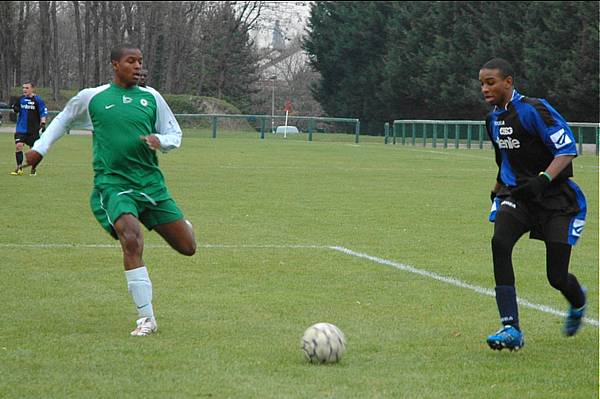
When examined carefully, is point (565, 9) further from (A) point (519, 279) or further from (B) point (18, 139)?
(A) point (519, 279)

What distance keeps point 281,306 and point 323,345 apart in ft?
7.37

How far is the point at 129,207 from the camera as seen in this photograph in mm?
7785

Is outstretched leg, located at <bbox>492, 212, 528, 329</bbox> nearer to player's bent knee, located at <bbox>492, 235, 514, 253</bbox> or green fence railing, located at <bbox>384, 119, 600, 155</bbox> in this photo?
player's bent knee, located at <bbox>492, 235, 514, 253</bbox>

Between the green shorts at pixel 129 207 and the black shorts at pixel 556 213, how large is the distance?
224 cm

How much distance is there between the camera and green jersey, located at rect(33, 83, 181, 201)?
26.0ft

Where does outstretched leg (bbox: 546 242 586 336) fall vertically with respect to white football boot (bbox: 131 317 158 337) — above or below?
above

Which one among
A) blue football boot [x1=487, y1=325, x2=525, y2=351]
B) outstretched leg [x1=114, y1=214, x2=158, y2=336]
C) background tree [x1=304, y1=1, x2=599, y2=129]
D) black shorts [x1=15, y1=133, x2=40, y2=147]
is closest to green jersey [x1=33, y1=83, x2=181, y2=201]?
outstretched leg [x1=114, y1=214, x2=158, y2=336]

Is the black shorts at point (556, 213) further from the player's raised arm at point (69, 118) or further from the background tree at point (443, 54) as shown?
the background tree at point (443, 54)

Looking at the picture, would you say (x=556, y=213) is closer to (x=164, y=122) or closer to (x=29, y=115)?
(x=164, y=122)

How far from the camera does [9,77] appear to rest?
227ft

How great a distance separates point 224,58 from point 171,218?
7115cm

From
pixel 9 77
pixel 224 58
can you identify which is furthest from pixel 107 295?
pixel 224 58

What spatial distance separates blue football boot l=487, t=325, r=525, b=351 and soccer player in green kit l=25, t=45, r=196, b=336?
2273 millimetres

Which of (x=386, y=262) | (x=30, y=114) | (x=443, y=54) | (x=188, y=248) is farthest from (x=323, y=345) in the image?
(x=443, y=54)
